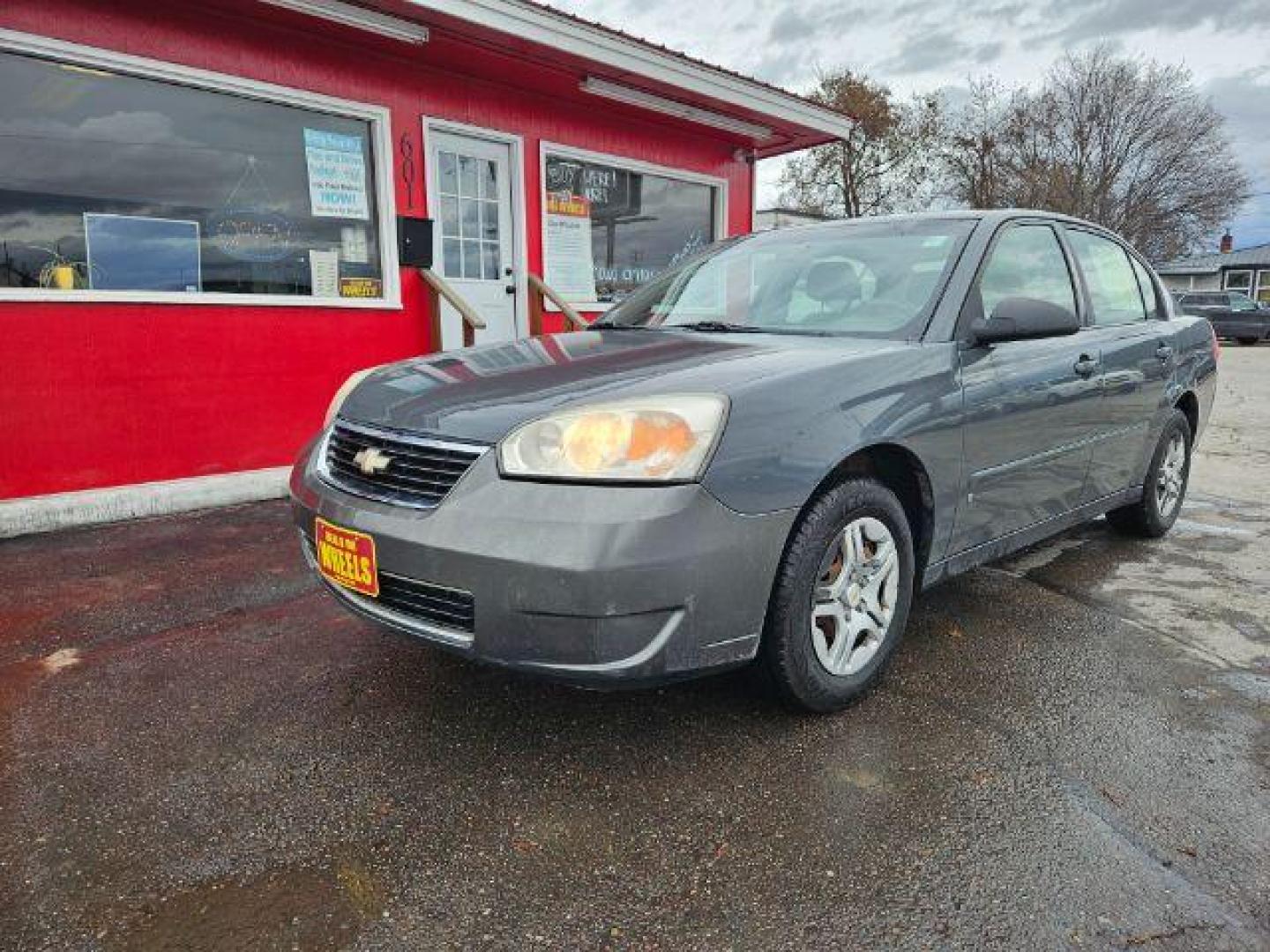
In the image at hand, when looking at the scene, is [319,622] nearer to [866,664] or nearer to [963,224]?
[866,664]

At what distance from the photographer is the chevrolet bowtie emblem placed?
2197mm

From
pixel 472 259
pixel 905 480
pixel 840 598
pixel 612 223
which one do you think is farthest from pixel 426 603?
pixel 612 223

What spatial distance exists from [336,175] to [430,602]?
4.39 m

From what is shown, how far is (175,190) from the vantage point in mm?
4844

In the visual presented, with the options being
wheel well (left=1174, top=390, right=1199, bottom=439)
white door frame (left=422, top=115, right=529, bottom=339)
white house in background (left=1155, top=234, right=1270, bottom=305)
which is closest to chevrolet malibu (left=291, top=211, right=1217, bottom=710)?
wheel well (left=1174, top=390, right=1199, bottom=439)

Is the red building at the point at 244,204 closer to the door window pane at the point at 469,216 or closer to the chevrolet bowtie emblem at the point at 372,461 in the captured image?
the door window pane at the point at 469,216

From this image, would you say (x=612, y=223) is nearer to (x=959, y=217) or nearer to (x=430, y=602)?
(x=959, y=217)

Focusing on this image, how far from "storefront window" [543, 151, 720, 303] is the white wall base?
2927 mm

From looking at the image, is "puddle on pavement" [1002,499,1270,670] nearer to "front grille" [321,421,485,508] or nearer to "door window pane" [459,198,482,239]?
"front grille" [321,421,485,508]

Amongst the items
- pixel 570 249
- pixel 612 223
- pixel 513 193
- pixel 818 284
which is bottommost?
pixel 818 284

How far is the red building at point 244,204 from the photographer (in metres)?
4.38

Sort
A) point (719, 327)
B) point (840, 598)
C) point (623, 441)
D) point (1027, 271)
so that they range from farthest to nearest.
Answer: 1. point (1027, 271)
2. point (719, 327)
3. point (840, 598)
4. point (623, 441)

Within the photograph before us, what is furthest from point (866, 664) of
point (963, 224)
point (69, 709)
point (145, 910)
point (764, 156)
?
point (764, 156)

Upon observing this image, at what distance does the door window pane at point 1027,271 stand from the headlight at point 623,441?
1.34 m
